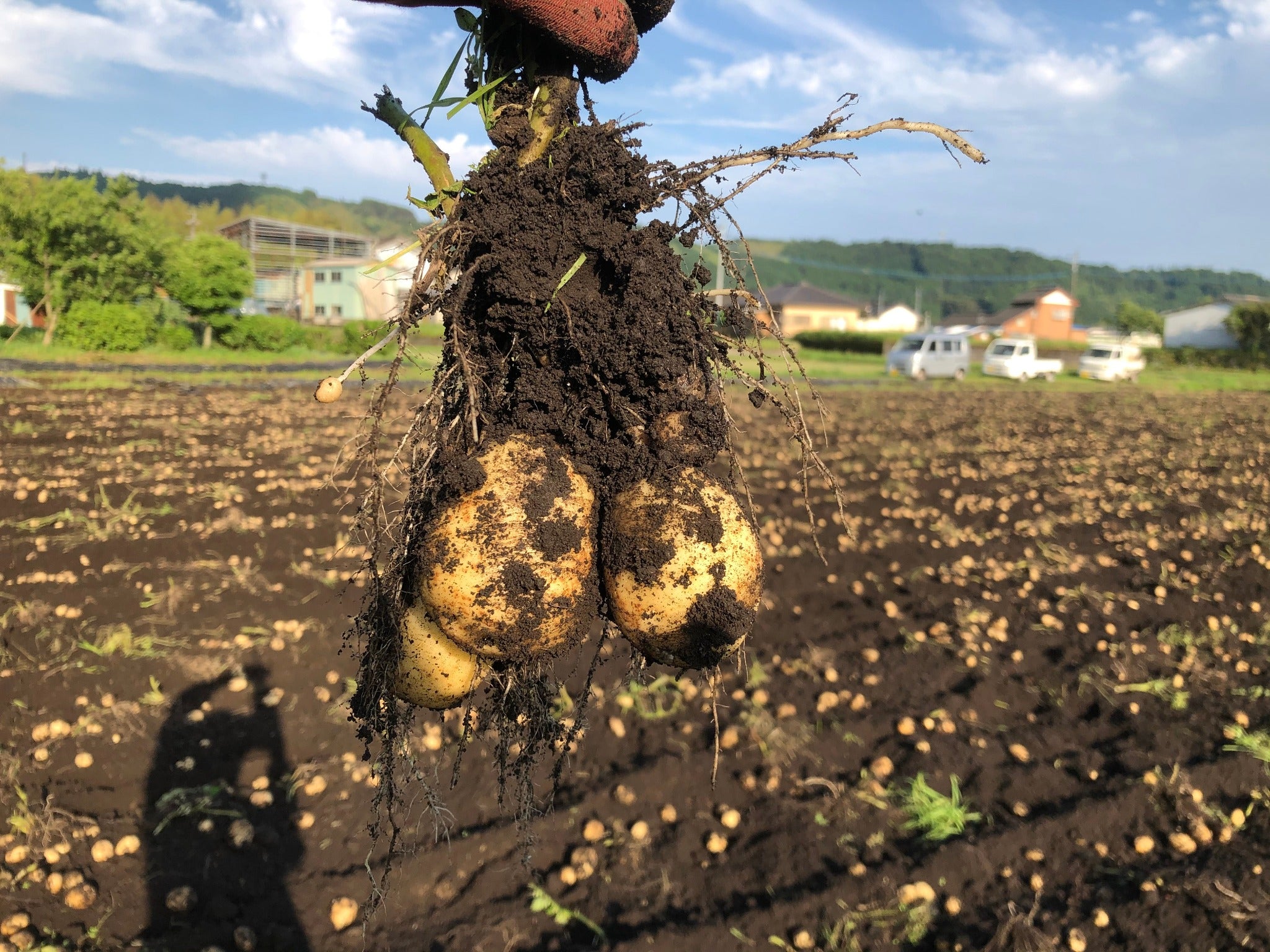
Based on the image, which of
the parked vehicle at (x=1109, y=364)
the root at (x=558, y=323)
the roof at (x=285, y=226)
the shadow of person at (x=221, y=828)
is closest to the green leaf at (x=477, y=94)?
the root at (x=558, y=323)

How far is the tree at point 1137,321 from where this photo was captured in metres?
74.1

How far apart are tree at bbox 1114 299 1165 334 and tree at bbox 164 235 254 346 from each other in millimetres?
73310

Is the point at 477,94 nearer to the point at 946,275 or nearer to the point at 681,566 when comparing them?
the point at 681,566

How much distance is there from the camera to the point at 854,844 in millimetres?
4031

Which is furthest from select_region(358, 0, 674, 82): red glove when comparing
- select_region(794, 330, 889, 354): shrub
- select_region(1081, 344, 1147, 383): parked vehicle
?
select_region(794, 330, 889, 354): shrub

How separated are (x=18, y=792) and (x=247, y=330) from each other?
34.8 meters

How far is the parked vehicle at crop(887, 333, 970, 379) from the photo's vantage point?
33625mm

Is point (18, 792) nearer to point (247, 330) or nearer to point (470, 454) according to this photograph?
point (470, 454)

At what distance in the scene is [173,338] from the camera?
31.9m

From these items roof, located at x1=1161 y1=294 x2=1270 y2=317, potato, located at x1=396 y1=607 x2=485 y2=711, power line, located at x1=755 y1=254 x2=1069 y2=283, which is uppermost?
power line, located at x1=755 y1=254 x2=1069 y2=283

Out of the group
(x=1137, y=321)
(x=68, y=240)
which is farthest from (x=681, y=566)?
(x=1137, y=321)

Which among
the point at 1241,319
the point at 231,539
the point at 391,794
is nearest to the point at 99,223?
the point at 231,539

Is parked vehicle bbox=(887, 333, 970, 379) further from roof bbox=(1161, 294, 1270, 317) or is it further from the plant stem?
roof bbox=(1161, 294, 1270, 317)

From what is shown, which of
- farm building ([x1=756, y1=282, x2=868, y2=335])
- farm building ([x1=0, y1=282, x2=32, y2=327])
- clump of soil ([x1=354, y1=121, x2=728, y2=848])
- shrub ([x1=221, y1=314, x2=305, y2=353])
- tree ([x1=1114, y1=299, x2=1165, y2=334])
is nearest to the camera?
clump of soil ([x1=354, y1=121, x2=728, y2=848])
